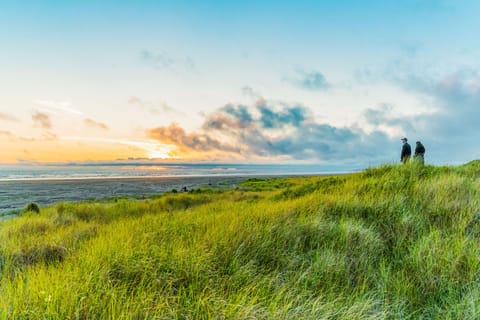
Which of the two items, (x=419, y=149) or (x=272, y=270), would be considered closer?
(x=272, y=270)

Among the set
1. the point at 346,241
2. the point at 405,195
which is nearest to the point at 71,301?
the point at 346,241

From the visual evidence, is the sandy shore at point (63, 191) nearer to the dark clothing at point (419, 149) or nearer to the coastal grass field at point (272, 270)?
the coastal grass field at point (272, 270)

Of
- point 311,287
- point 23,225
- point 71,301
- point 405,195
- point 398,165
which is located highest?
point 398,165

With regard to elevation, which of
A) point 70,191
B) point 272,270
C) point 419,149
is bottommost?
point 70,191

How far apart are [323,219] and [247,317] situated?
379 centimetres

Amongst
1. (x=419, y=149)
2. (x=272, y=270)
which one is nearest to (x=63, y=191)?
(x=272, y=270)

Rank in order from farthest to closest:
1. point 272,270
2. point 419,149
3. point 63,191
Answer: point 63,191 → point 419,149 → point 272,270

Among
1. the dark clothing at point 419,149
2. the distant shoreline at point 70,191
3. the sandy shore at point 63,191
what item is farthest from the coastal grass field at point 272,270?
the sandy shore at point 63,191

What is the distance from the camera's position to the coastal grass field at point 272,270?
8.71ft

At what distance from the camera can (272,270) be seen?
389 centimetres

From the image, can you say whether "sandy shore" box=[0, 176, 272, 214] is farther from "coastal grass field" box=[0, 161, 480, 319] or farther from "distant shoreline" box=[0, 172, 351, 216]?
"coastal grass field" box=[0, 161, 480, 319]

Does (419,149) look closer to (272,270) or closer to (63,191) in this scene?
(272,270)

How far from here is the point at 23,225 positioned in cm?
922

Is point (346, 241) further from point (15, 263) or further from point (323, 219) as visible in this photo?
point (15, 263)
